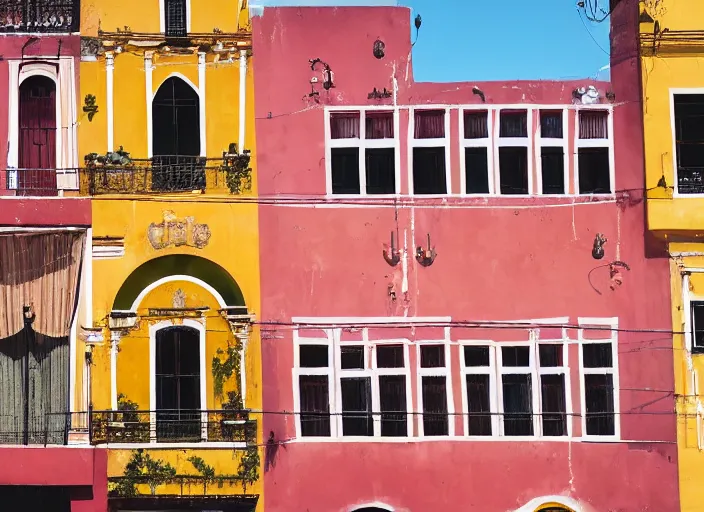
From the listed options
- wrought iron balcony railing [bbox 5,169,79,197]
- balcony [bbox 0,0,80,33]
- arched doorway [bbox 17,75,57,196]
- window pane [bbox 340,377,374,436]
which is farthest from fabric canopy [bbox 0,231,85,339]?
window pane [bbox 340,377,374,436]

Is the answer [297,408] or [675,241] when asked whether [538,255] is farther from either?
[297,408]

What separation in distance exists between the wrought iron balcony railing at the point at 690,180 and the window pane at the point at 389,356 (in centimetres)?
511

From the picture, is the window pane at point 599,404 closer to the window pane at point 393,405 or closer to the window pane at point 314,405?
the window pane at point 393,405

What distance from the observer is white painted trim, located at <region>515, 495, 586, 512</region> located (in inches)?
597

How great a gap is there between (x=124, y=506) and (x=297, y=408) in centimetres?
296

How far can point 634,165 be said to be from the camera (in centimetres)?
1575

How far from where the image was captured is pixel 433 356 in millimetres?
15469

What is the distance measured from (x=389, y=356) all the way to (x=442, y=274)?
1519 mm

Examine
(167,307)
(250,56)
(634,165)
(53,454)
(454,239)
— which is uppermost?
(250,56)

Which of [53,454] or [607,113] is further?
[607,113]

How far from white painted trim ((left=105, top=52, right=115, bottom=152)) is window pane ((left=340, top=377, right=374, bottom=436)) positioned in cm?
520

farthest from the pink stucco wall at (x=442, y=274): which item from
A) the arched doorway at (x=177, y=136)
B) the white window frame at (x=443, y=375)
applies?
the arched doorway at (x=177, y=136)

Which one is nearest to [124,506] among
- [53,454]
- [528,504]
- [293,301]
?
[53,454]

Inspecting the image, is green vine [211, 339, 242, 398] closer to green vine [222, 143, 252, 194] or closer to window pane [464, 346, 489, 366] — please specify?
green vine [222, 143, 252, 194]
